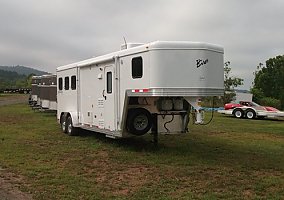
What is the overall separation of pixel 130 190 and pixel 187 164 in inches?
97.4

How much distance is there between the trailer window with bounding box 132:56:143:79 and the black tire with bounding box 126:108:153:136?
1135 mm

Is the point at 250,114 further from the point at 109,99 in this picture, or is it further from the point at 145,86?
the point at 145,86

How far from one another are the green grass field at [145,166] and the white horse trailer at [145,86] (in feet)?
2.52

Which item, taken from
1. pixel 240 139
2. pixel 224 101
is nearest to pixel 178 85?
pixel 240 139

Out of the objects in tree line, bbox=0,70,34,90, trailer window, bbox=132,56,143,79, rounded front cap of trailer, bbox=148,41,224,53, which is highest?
tree line, bbox=0,70,34,90

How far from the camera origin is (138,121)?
10.7 meters

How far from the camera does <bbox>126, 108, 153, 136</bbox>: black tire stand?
10570 millimetres

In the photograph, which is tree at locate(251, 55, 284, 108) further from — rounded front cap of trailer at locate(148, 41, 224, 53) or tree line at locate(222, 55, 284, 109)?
rounded front cap of trailer at locate(148, 41, 224, 53)

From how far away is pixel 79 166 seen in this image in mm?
8930

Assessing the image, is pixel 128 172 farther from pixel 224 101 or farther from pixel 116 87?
pixel 224 101

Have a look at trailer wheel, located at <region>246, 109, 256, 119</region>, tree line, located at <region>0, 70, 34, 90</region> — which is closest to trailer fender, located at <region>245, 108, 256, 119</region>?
trailer wheel, located at <region>246, 109, 256, 119</region>

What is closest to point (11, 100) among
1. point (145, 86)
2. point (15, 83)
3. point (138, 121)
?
point (138, 121)

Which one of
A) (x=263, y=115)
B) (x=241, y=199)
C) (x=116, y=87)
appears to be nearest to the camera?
(x=241, y=199)

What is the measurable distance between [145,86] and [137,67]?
2.09ft
